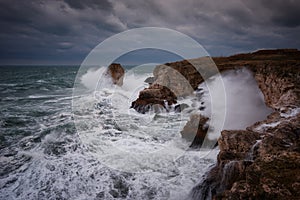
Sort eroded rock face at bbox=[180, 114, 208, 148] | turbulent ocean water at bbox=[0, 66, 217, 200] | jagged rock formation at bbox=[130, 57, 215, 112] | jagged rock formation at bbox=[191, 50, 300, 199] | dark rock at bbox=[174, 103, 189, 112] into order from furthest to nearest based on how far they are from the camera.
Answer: jagged rock formation at bbox=[130, 57, 215, 112], dark rock at bbox=[174, 103, 189, 112], eroded rock face at bbox=[180, 114, 208, 148], turbulent ocean water at bbox=[0, 66, 217, 200], jagged rock formation at bbox=[191, 50, 300, 199]

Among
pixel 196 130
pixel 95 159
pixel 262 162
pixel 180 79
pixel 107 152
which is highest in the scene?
pixel 180 79

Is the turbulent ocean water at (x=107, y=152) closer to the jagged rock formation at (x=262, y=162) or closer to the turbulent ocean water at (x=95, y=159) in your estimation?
the turbulent ocean water at (x=95, y=159)

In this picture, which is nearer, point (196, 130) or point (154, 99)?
point (196, 130)

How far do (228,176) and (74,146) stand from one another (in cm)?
759

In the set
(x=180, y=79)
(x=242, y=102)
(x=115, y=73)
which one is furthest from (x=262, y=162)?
(x=115, y=73)

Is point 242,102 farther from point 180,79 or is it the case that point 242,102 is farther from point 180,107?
point 180,79

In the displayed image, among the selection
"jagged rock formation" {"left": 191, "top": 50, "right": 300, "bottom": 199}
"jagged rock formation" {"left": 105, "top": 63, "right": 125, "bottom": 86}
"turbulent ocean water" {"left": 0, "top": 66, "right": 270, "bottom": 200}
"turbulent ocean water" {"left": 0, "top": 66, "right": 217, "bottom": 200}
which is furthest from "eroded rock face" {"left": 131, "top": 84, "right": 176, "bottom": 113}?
"jagged rock formation" {"left": 105, "top": 63, "right": 125, "bottom": 86}

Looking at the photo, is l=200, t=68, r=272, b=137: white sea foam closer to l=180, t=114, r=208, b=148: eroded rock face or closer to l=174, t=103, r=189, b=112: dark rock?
l=180, t=114, r=208, b=148: eroded rock face

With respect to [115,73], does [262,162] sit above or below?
below

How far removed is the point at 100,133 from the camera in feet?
37.6

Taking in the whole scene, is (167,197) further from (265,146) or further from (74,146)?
(74,146)

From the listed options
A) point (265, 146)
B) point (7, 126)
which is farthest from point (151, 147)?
point (7, 126)

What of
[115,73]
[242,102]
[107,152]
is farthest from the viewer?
[115,73]

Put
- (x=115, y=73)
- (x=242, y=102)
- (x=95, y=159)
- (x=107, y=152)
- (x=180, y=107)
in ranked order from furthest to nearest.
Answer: (x=115, y=73), (x=180, y=107), (x=242, y=102), (x=107, y=152), (x=95, y=159)
